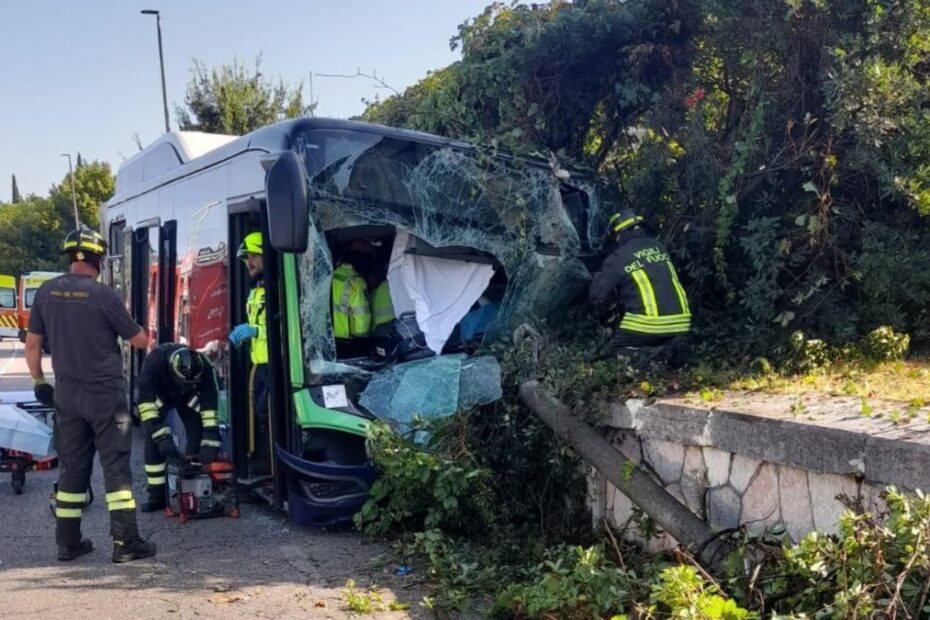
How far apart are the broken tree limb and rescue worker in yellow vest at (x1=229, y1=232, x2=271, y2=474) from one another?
187 centimetres

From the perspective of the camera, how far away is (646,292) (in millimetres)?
6043

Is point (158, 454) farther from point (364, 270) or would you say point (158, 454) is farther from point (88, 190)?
point (88, 190)

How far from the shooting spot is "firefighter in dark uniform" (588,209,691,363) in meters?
6.03

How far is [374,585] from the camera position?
4.85 metres

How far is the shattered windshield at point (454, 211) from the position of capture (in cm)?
566

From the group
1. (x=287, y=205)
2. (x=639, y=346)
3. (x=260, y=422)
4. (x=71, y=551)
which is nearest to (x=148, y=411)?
(x=260, y=422)

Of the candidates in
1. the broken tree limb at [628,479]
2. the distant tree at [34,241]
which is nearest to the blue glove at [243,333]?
the broken tree limb at [628,479]

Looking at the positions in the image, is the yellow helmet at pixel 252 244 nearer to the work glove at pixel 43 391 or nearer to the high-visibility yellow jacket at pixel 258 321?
the high-visibility yellow jacket at pixel 258 321

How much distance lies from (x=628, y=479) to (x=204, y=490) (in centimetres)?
318

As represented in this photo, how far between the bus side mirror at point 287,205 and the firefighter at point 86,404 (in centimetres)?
122

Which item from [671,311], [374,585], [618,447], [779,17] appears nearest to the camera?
[374,585]

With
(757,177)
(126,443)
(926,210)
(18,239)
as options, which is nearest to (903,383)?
(926,210)

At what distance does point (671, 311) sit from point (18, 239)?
52.4 meters

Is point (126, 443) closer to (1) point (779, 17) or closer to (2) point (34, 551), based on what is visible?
(2) point (34, 551)
